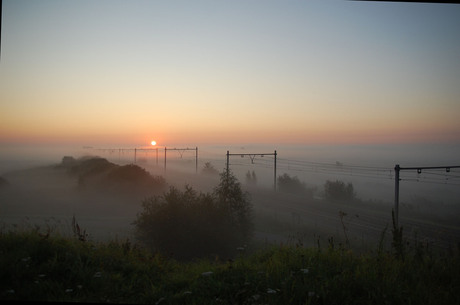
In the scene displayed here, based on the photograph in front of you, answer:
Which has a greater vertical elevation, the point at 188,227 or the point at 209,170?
the point at 188,227

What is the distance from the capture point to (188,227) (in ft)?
48.6

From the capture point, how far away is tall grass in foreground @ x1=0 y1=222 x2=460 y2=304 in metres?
4.62

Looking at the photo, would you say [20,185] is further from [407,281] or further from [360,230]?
[407,281]

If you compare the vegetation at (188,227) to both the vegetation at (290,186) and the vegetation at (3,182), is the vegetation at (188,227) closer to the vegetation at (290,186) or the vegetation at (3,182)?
the vegetation at (3,182)

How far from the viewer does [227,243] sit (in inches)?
612

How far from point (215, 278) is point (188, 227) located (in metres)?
9.74

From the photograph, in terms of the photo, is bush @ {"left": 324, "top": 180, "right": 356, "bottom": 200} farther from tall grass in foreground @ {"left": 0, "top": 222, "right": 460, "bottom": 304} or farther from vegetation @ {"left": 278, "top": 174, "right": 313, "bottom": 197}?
tall grass in foreground @ {"left": 0, "top": 222, "right": 460, "bottom": 304}

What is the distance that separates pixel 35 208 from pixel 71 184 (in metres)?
16.6

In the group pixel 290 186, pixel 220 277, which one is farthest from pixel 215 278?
pixel 290 186

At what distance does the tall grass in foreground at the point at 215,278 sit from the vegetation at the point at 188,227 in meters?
8.00

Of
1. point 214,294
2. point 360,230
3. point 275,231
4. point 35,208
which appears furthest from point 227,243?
point 35,208

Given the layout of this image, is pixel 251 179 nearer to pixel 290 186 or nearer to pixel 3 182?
pixel 290 186

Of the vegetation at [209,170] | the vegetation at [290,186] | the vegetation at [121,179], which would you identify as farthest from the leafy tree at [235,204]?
the vegetation at [209,170]

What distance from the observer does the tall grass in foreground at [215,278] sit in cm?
462
